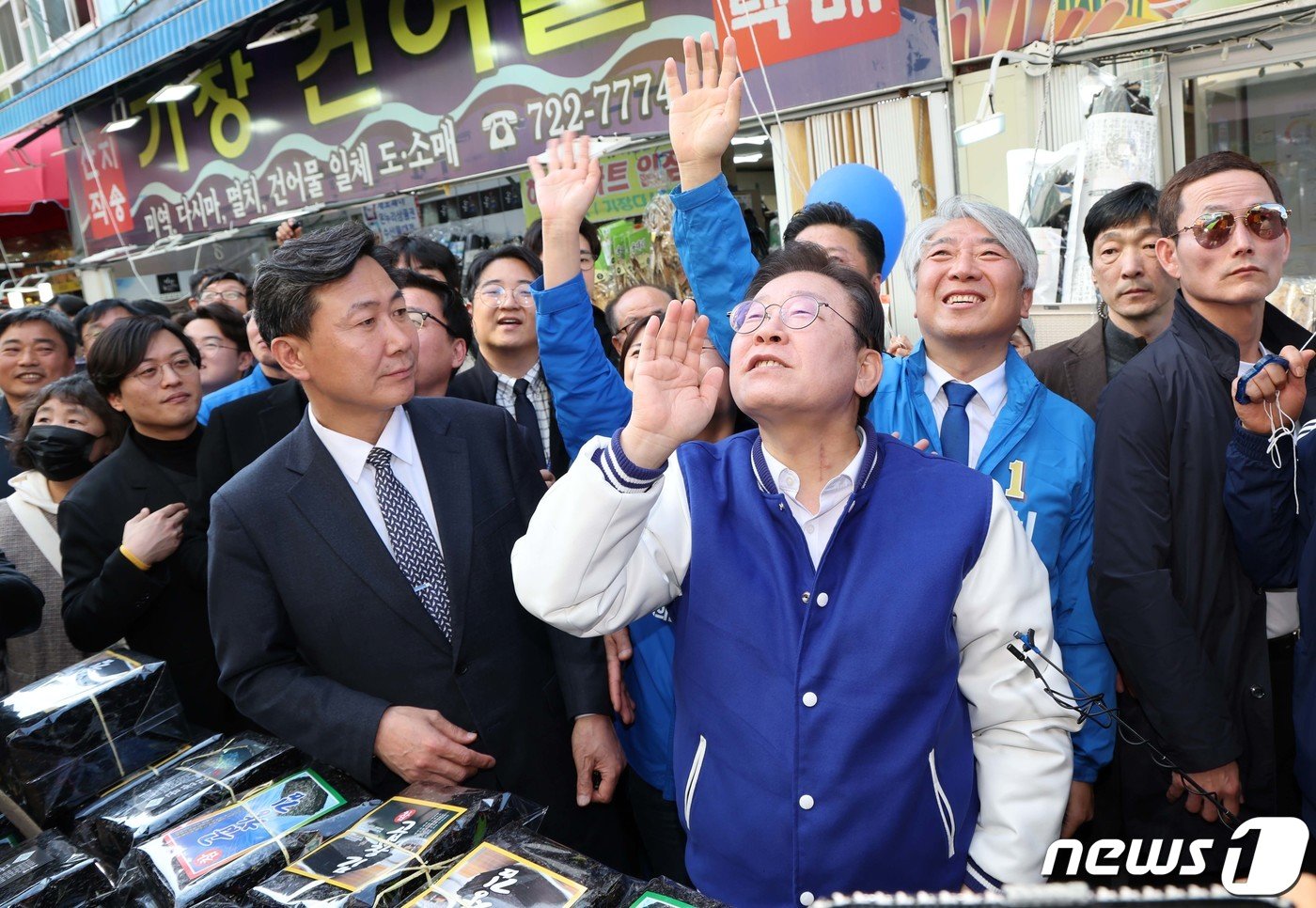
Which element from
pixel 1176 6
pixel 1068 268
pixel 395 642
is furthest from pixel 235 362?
pixel 1176 6

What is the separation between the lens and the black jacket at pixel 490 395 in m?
3.20

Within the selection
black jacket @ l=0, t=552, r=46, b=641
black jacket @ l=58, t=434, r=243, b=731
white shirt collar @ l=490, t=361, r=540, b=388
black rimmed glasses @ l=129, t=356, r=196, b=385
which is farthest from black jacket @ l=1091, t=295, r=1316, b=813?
black rimmed glasses @ l=129, t=356, r=196, b=385

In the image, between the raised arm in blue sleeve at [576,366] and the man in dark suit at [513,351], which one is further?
the man in dark suit at [513,351]

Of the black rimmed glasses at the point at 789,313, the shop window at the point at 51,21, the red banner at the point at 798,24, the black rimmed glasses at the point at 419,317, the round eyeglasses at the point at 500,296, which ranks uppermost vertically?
the shop window at the point at 51,21

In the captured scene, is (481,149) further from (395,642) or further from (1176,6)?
(395,642)

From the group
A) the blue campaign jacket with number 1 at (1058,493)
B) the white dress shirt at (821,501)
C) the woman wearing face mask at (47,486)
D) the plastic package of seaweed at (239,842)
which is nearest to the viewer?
the plastic package of seaweed at (239,842)

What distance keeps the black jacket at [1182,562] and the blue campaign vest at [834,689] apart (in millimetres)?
698

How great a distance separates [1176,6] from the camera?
3949 mm

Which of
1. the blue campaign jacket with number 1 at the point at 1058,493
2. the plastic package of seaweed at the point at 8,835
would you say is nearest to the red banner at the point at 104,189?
the plastic package of seaweed at the point at 8,835

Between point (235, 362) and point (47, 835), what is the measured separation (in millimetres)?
3371

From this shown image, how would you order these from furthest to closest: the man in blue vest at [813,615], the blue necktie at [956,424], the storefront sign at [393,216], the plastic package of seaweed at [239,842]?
the storefront sign at [393,216] → the blue necktie at [956,424] → the man in blue vest at [813,615] → the plastic package of seaweed at [239,842]

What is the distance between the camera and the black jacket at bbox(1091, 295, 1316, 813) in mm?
2150

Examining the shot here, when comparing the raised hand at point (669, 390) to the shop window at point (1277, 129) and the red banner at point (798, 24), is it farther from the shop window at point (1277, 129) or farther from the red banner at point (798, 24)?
the red banner at point (798, 24)

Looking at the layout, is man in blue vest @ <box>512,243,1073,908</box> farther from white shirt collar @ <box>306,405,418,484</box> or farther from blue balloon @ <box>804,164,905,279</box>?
blue balloon @ <box>804,164,905,279</box>
